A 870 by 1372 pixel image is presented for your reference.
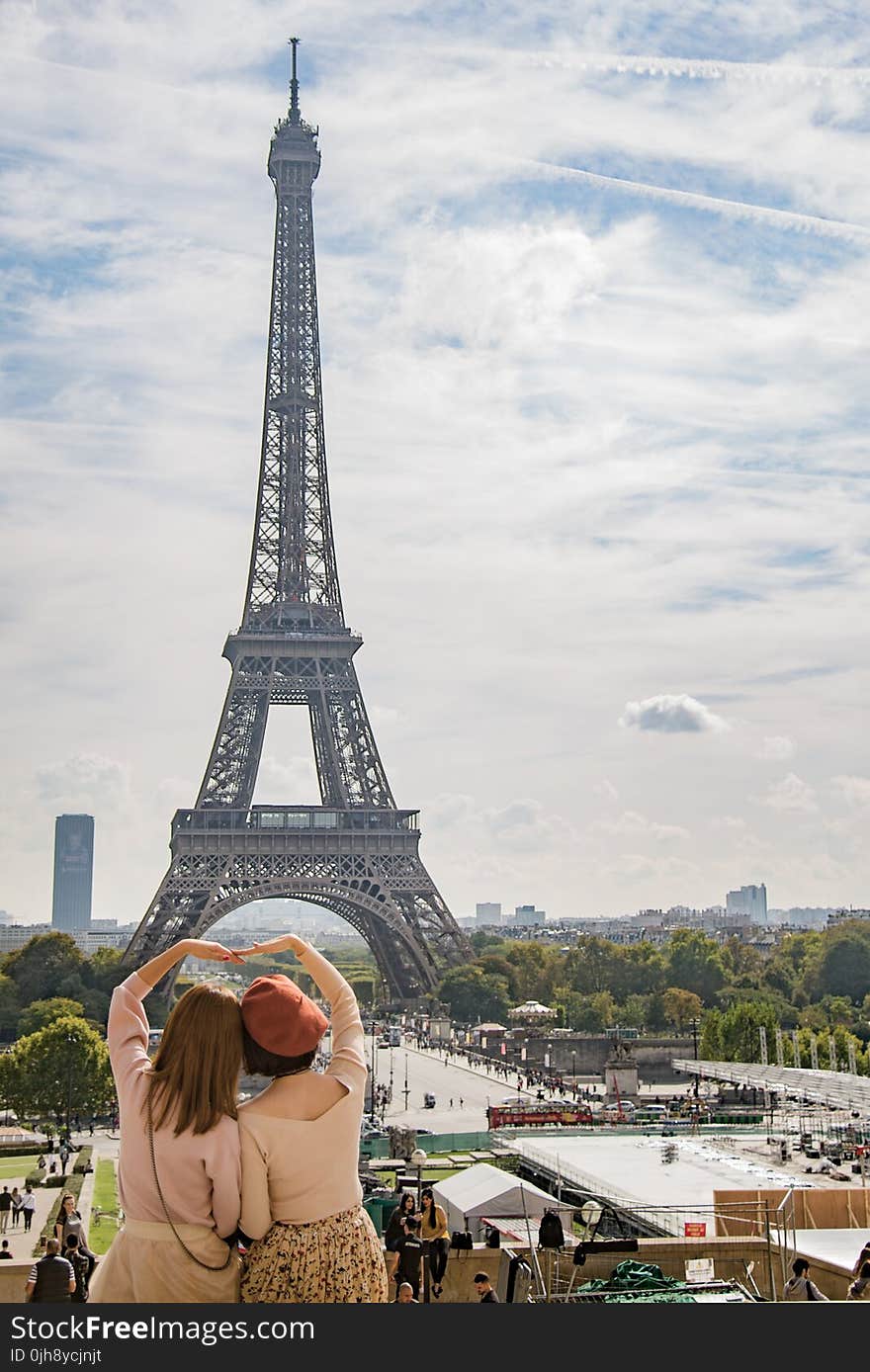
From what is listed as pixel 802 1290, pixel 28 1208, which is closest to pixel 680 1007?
pixel 28 1208

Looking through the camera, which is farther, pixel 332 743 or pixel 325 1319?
pixel 332 743

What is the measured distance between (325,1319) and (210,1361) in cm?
36

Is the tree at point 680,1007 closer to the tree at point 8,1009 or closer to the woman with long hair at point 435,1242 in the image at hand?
the tree at point 8,1009

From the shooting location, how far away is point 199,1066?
4309 millimetres

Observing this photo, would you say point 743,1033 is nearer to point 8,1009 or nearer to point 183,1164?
point 8,1009

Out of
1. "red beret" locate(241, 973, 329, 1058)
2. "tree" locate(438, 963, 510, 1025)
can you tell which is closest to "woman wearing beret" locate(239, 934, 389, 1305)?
"red beret" locate(241, 973, 329, 1058)

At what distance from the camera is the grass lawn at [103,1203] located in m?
23.6

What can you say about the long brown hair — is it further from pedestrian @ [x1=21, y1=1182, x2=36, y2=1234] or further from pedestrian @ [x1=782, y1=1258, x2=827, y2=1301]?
pedestrian @ [x1=21, y1=1182, x2=36, y2=1234]

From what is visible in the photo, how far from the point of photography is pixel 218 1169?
4309 mm

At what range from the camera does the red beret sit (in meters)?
4.35

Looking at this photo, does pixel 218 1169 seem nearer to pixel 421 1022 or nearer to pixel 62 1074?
pixel 62 1074

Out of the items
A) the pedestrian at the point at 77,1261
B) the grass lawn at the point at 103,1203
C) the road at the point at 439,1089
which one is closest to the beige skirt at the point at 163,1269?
the pedestrian at the point at 77,1261

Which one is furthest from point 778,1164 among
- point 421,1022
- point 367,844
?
point 421,1022

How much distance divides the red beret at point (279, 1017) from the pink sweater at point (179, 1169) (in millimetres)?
215
